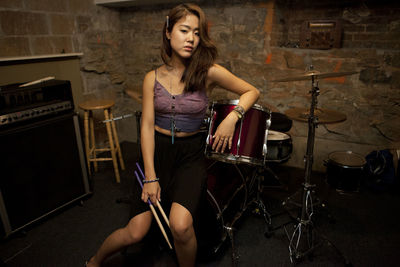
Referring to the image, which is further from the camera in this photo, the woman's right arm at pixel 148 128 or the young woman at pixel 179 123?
the woman's right arm at pixel 148 128

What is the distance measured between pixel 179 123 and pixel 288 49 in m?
1.73

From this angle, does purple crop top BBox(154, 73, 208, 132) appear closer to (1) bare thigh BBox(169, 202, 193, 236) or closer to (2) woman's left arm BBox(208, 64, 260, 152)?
(2) woman's left arm BBox(208, 64, 260, 152)

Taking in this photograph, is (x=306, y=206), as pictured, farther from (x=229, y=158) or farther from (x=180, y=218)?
(x=180, y=218)

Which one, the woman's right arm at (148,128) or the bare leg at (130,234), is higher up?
the woman's right arm at (148,128)

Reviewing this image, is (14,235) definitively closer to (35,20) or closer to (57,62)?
(57,62)

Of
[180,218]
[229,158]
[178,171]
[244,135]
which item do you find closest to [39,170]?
[178,171]

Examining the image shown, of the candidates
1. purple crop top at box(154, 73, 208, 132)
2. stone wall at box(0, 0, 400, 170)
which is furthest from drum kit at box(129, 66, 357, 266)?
stone wall at box(0, 0, 400, 170)

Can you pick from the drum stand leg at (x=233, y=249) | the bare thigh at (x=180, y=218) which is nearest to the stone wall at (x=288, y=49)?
the bare thigh at (x=180, y=218)

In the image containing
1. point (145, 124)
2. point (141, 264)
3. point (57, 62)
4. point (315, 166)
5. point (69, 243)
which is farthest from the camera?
point (315, 166)

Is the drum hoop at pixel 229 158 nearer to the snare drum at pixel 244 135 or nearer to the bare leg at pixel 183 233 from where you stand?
the snare drum at pixel 244 135

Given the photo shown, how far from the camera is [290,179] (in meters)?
2.85

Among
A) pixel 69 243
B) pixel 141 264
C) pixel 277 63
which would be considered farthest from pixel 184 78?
pixel 277 63

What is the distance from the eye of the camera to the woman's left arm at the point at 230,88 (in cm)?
162

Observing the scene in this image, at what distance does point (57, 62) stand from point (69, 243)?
1731 millimetres
